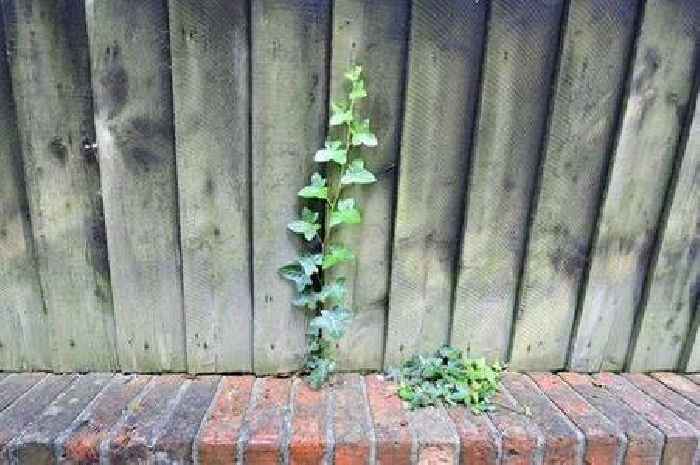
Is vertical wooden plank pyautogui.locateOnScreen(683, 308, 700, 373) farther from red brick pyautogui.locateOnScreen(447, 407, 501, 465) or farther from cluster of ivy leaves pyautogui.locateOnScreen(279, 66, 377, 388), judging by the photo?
cluster of ivy leaves pyautogui.locateOnScreen(279, 66, 377, 388)

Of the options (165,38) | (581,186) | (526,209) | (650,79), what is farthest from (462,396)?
(165,38)

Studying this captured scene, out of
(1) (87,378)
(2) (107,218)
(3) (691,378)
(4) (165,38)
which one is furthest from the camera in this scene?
(3) (691,378)

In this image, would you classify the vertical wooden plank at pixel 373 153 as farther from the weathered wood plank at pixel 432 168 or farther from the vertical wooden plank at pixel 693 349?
the vertical wooden plank at pixel 693 349

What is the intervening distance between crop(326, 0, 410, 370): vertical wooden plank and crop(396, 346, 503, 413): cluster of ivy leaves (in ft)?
0.39

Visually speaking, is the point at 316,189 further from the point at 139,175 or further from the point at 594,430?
the point at 594,430

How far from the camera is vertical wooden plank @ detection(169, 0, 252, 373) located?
46.1 inches

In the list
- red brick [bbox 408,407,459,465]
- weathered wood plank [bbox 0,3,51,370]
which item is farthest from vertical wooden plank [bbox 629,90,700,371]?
weathered wood plank [bbox 0,3,51,370]

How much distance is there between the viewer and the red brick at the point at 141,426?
3.79 ft

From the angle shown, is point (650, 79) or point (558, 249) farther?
point (558, 249)

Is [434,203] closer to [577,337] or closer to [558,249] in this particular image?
[558,249]

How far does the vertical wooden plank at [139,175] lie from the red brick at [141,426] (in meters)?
0.12

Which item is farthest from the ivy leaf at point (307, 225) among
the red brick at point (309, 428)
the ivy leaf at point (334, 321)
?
the red brick at point (309, 428)

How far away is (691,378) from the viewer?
151 cm

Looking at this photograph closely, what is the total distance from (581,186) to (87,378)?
145 centimetres
